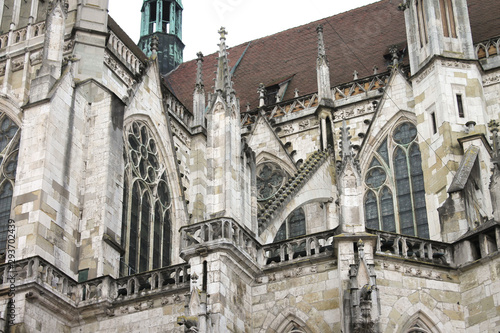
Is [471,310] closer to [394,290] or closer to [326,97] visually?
[394,290]

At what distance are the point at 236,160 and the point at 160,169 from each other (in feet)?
17.1

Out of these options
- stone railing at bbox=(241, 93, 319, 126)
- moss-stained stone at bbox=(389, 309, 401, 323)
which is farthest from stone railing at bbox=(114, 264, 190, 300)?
stone railing at bbox=(241, 93, 319, 126)

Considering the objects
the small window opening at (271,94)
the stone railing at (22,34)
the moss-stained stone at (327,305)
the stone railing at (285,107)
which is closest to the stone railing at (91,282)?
the moss-stained stone at (327,305)

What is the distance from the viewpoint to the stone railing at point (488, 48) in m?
20.1

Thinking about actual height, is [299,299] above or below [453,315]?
above

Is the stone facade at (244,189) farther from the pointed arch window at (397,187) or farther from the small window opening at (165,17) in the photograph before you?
the small window opening at (165,17)

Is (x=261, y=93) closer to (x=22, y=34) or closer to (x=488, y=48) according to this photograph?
(x=488, y=48)

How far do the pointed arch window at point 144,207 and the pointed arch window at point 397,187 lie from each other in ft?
14.3

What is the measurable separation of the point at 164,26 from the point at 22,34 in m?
13.6

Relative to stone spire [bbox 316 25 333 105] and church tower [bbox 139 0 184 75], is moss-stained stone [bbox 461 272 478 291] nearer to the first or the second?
stone spire [bbox 316 25 333 105]

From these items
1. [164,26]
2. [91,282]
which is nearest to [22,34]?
[91,282]

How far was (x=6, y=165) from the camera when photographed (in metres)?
18.2

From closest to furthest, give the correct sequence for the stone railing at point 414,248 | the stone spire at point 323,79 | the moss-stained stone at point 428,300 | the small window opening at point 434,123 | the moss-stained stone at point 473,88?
the moss-stained stone at point 428,300
the stone railing at point 414,248
the small window opening at point 434,123
the moss-stained stone at point 473,88
the stone spire at point 323,79

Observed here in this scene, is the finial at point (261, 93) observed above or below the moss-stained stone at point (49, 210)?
above
